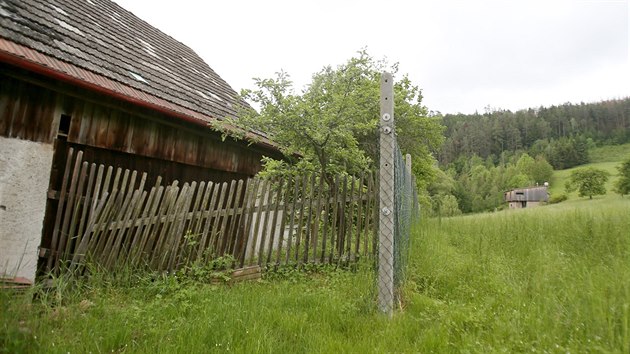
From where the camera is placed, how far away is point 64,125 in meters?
4.72

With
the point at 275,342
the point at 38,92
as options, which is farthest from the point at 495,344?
the point at 38,92

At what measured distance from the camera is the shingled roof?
439 centimetres

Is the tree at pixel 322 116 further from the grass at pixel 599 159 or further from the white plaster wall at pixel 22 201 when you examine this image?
the grass at pixel 599 159

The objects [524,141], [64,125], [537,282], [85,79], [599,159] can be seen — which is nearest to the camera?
[537,282]

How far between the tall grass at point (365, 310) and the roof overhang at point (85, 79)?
2.59 metres

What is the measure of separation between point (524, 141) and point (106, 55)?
10025 centimetres

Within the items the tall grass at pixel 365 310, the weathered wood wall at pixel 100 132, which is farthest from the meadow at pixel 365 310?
the weathered wood wall at pixel 100 132

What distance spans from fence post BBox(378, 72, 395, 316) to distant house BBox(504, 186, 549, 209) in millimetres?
56466

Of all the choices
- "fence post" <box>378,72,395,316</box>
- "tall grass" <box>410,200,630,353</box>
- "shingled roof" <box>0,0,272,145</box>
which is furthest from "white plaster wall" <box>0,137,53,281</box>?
"tall grass" <box>410,200,630,353</box>

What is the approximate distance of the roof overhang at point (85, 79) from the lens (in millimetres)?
3910

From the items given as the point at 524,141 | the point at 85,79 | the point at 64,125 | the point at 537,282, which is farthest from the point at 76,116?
the point at 524,141

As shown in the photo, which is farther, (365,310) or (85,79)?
(85,79)

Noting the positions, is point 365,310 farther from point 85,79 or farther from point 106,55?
point 106,55

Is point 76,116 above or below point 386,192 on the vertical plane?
above
